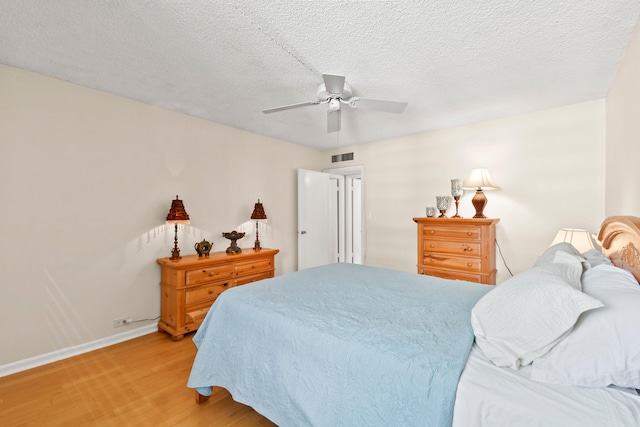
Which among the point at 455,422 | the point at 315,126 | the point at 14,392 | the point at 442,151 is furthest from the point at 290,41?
the point at 14,392

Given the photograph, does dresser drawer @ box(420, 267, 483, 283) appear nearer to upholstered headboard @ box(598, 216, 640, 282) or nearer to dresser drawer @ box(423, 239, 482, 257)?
dresser drawer @ box(423, 239, 482, 257)

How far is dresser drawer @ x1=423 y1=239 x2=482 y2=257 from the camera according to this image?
10.2 ft

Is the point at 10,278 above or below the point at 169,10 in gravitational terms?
below

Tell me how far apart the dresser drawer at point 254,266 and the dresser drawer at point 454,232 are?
2035 mm

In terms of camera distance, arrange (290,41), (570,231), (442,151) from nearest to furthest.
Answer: (290,41) < (570,231) < (442,151)

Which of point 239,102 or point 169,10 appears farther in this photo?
point 239,102

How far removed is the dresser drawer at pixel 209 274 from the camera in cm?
295

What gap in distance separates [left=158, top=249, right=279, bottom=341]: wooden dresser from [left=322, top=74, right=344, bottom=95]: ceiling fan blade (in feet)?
7.07

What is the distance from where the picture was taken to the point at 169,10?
1.62m

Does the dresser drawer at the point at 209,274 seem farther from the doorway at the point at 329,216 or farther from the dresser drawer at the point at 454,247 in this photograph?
the dresser drawer at the point at 454,247

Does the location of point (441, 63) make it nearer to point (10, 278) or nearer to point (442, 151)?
point (442, 151)

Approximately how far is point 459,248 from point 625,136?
1642 millimetres

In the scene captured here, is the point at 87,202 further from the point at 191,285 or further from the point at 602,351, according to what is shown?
the point at 602,351

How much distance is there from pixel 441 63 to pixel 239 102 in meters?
1.92
